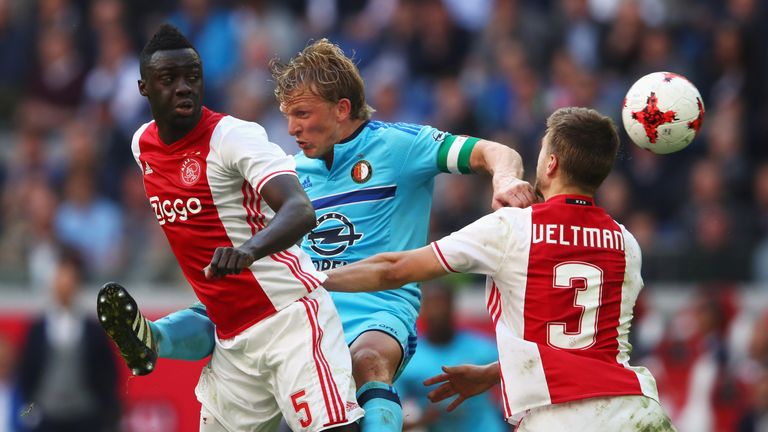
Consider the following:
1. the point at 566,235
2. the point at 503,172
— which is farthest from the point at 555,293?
the point at 503,172

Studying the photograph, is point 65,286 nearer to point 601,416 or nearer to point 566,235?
point 566,235

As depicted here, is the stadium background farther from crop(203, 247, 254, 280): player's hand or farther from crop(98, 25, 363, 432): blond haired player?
crop(203, 247, 254, 280): player's hand

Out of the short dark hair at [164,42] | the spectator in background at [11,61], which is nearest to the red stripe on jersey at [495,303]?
the short dark hair at [164,42]

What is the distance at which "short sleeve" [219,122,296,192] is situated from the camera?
6.19 metres

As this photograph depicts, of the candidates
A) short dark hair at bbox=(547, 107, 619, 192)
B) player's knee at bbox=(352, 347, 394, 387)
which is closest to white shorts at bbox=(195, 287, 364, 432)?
player's knee at bbox=(352, 347, 394, 387)

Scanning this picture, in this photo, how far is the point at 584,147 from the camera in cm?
631

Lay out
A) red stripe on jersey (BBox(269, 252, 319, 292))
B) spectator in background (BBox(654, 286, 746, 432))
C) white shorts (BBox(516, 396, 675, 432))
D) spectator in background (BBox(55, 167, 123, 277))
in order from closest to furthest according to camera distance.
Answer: white shorts (BBox(516, 396, 675, 432)), red stripe on jersey (BBox(269, 252, 319, 292)), spectator in background (BBox(654, 286, 746, 432)), spectator in background (BBox(55, 167, 123, 277))

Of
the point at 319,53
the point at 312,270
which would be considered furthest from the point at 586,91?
the point at 312,270

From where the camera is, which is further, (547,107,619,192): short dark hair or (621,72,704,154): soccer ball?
(621,72,704,154): soccer ball

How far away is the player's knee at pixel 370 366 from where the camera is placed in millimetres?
6809

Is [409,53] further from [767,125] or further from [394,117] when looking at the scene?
[767,125]

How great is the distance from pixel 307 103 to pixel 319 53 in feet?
1.09

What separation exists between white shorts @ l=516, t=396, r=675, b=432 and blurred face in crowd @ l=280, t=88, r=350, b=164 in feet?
6.33

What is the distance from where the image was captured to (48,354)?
12312 millimetres
